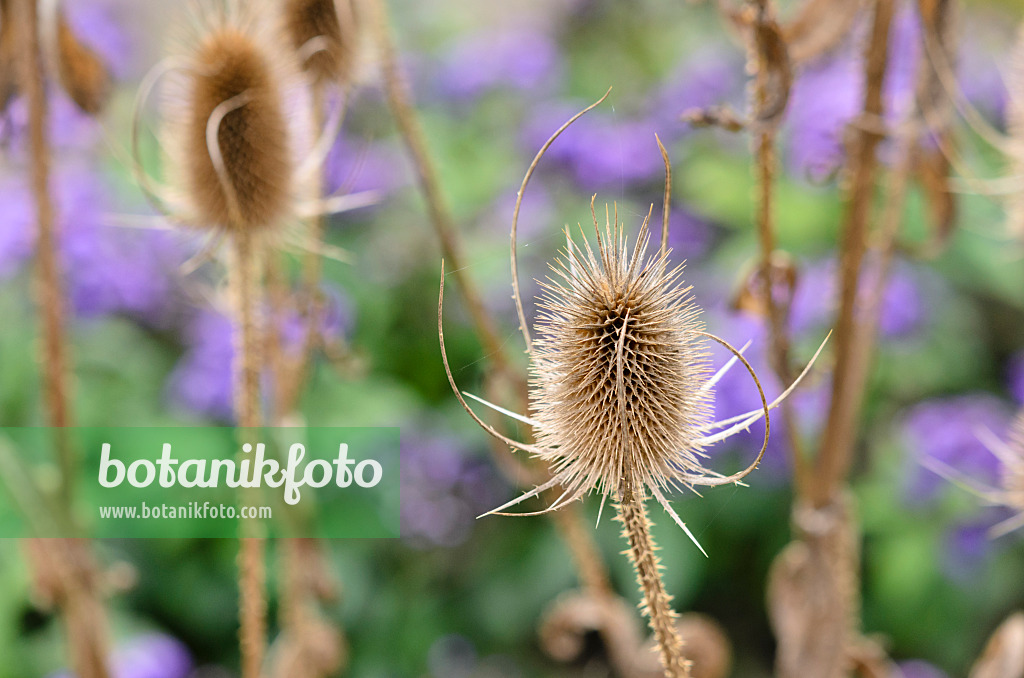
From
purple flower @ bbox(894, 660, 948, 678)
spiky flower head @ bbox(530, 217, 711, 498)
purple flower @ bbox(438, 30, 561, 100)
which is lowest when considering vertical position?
purple flower @ bbox(894, 660, 948, 678)

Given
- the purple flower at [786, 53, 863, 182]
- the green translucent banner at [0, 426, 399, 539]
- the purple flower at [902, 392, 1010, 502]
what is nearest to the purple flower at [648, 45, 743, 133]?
the purple flower at [786, 53, 863, 182]

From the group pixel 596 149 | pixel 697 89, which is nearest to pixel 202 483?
pixel 596 149

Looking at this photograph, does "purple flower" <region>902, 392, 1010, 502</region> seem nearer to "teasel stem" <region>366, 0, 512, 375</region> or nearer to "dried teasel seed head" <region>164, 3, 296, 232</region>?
"teasel stem" <region>366, 0, 512, 375</region>

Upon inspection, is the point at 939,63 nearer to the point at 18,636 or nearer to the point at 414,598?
the point at 414,598

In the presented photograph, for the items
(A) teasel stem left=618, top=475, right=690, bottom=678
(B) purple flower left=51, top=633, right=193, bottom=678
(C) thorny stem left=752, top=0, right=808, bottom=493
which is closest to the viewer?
(A) teasel stem left=618, top=475, right=690, bottom=678

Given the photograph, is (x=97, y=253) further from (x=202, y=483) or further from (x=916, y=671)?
(x=916, y=671)

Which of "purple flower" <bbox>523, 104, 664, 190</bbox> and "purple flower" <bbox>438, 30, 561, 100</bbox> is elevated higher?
"purple flower" <bbox>438, 30, 561, 100</bbox>
